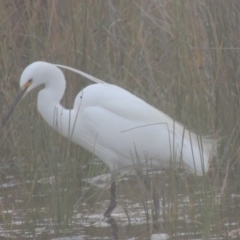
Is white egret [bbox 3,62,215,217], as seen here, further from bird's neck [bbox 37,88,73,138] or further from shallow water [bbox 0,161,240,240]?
shallow water [bbox 0,161,240,240]

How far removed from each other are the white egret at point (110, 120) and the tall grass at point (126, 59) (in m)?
0.13

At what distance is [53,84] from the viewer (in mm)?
4707

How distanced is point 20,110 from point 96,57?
2.39 ft

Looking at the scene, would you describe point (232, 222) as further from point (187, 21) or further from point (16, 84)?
point (16, 84)

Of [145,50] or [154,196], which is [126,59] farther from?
[154,196]

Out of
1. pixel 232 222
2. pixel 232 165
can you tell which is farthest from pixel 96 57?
pixel 232 222

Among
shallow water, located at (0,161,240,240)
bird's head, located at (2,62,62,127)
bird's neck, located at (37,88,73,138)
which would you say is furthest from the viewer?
bird's neck, located at (37,88,73,138)

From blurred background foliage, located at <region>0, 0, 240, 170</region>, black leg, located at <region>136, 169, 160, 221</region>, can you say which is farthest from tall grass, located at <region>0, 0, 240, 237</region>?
black leg, located at <region>136, 169, 160, 221</region>

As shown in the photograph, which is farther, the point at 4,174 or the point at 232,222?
the point at 4,174

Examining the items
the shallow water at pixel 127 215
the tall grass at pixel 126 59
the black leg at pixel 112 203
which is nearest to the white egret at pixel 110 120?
the black leg at pixel 112 203

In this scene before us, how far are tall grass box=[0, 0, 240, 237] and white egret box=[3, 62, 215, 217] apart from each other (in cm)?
13

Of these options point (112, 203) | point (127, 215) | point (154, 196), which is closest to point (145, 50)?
point (112, 203)

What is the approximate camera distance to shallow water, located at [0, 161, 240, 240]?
3545 mm

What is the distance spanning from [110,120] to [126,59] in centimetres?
109
